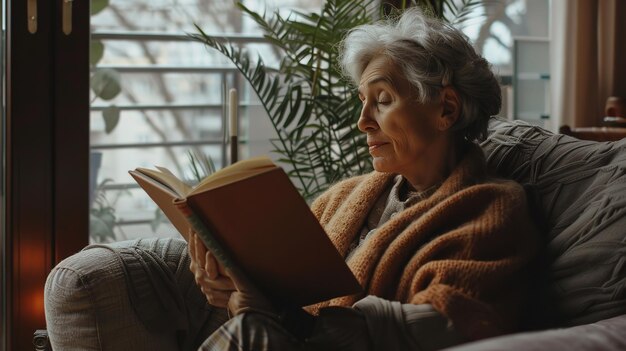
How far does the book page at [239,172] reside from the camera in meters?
1.39

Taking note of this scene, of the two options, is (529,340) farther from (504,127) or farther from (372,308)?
(504,127)

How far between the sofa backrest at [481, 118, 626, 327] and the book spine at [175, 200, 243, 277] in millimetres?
606

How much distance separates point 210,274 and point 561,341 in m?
0.69

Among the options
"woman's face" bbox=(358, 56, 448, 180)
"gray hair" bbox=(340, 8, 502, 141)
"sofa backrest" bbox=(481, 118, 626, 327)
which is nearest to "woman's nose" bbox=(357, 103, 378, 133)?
"woman's face" bbox=(358, 56, 448, 180)

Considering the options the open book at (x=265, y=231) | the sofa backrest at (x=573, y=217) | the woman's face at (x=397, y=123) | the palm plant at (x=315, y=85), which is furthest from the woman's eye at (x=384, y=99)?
the palm plant at (x=315, y=85)

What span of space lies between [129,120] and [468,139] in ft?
4.54

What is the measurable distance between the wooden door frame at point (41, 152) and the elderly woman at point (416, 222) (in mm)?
1023

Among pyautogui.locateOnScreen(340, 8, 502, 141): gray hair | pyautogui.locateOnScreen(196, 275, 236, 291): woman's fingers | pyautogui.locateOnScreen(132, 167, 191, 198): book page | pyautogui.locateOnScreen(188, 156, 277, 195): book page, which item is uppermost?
pyautogui.locateOnScreen(340, 8, 502, 141): gray hair

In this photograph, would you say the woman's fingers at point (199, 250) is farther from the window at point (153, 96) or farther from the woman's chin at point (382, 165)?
the window at point (153, 96)

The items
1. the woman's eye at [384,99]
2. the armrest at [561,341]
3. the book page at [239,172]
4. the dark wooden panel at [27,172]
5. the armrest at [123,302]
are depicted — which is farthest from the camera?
the dark wooden panel at [27,172]

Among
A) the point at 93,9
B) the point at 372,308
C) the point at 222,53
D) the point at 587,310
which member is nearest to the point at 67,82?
the point at 93,9

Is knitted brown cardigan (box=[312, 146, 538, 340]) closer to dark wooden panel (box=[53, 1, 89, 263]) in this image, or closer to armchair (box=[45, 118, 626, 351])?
armchair (box=[45, 118, 626, 351])

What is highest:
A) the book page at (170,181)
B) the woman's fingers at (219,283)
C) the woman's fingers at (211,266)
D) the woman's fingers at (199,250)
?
the book page at (170,181)

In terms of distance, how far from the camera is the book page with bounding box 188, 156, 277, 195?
139 cm
